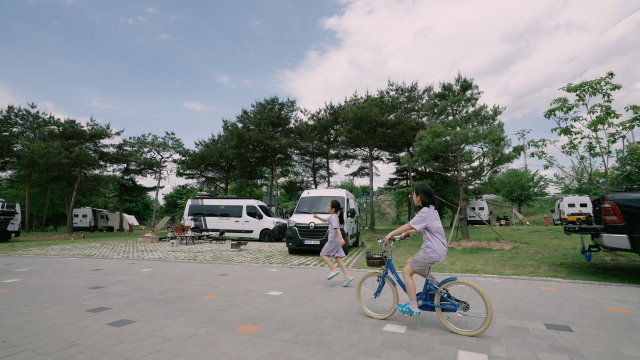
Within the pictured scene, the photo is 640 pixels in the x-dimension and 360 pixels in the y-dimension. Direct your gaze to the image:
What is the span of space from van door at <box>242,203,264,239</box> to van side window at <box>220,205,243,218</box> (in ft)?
1.33

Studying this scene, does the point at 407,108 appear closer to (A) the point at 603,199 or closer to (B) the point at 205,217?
(B) the point at 205,217

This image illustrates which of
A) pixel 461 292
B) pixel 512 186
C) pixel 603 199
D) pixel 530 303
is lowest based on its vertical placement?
pixel 530 303

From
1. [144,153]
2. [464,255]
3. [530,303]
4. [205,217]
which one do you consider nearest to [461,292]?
[530,303]

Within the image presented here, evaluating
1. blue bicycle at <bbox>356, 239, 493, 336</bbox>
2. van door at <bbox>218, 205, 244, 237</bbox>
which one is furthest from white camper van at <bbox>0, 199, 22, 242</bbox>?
blue bicycle at <bbox>356, 239, 493, 336</bbox>

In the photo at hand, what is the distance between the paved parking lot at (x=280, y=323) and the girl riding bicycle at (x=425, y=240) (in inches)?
18.6

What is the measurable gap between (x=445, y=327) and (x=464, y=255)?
7.28 metres

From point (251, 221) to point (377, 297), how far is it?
15.0m

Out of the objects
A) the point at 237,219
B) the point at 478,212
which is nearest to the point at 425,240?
the point at 237,219

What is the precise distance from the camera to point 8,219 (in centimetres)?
1712

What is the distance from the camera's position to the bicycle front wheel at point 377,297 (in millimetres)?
3953

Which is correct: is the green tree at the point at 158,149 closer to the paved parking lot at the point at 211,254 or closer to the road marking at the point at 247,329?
the paved parking lot at the point at 211,254

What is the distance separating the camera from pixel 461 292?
11.4ft

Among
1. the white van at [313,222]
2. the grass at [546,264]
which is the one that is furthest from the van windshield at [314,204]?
the grass at [546,264]

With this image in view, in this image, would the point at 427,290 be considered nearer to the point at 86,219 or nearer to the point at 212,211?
the point at 212,211
